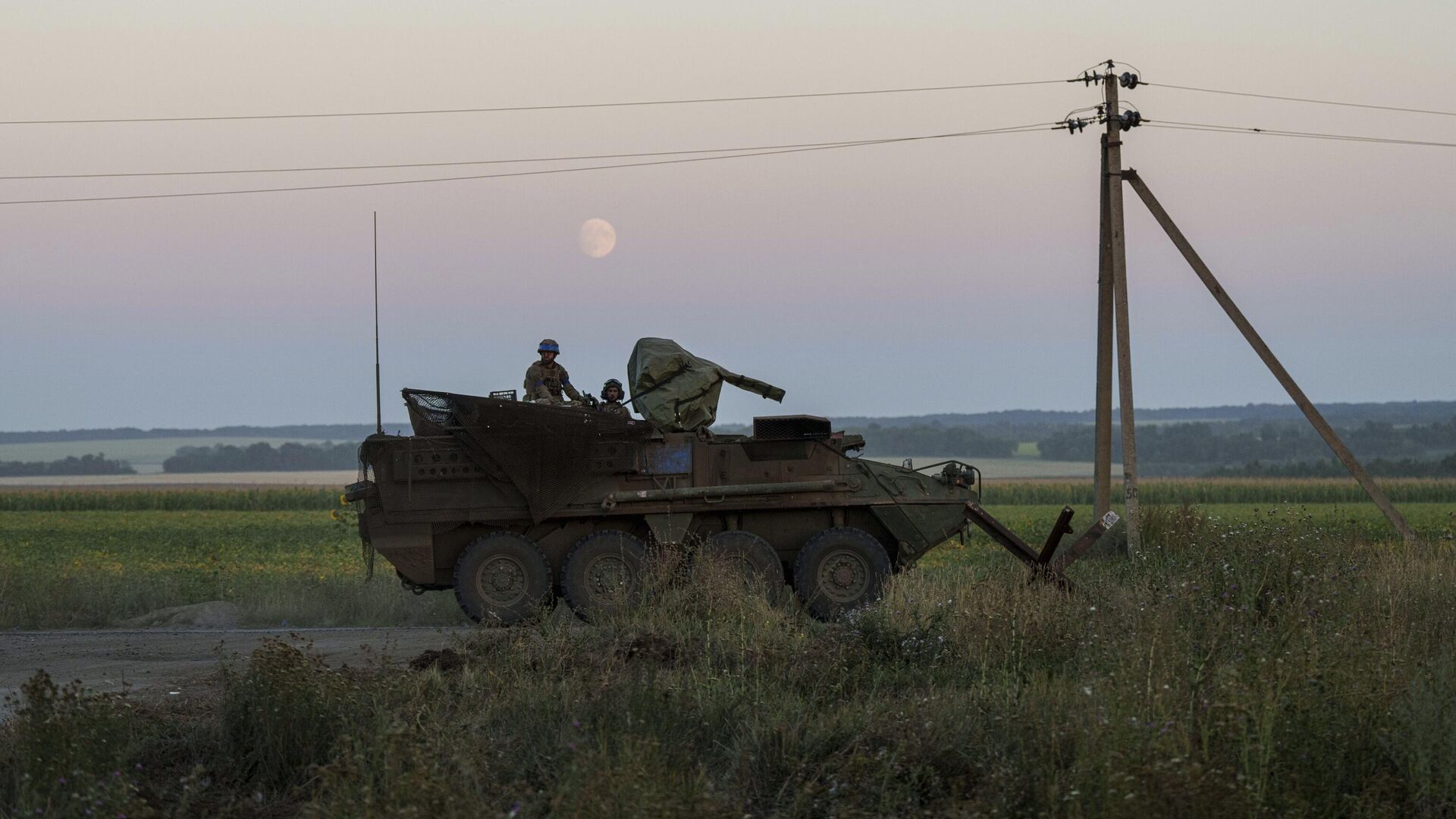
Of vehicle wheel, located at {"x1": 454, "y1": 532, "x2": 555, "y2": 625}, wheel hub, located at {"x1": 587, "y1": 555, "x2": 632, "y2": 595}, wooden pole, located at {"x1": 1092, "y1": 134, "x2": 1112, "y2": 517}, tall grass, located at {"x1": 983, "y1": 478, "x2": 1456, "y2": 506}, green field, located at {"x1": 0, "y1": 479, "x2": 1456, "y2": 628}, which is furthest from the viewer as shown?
tall grass, located at {"x1": 983, "y1": 478, "x2": 1456, "y2": 506}

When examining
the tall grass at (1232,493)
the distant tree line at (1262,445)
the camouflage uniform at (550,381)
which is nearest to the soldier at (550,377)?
the camouflage uniform at (550,381)

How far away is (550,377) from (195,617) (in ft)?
18.5

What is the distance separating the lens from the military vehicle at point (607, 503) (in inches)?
583

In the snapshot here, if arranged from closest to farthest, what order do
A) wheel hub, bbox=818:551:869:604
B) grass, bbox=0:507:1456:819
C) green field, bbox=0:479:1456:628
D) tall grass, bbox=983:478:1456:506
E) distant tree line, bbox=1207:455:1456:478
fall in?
1. grass, bbox=0:507:1456:819
2. wheel hub, bbox=818:551:869:604
3. green field, bbox=0:479:1456:628
4. tall grass, bbox=983:478:1456:506
5. distant tree line, bbox=1207:455:1456:478

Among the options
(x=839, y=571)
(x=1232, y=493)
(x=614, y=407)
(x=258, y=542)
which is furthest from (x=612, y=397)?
(x=1232, y=493)

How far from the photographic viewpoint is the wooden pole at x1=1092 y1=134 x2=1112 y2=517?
64.7 ft

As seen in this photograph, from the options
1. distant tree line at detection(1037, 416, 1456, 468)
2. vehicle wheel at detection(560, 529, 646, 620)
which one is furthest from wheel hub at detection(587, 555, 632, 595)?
distant tree line at detection(1037, 416, 1456, 468)

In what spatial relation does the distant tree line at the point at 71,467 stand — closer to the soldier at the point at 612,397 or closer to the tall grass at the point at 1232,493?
the tall grass at the point at 1232,493

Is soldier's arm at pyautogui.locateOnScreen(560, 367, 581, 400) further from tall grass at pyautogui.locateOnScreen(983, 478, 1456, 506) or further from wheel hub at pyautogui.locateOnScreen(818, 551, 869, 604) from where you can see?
tall grass at pyautogui.locateOnScreen(983, 478, 1456, 506)

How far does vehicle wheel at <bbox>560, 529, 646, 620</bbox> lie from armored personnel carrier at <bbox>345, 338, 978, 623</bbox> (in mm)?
17

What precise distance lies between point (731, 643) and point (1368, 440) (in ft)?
519

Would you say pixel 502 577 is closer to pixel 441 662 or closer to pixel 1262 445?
pixel 441 662

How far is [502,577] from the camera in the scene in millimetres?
14898

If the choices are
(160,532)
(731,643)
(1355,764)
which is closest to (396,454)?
(731,643)
